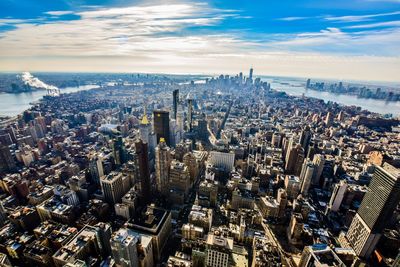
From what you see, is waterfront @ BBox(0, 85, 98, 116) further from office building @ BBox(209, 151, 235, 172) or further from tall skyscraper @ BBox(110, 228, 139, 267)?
tall skyscraper @ BBox(110, 228, 139, 267)

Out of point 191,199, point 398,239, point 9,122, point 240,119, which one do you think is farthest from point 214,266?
point 9,122

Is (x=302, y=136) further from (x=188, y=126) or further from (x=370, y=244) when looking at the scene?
(x=188, y=126)

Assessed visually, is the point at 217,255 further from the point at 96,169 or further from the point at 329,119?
the point at 329,119

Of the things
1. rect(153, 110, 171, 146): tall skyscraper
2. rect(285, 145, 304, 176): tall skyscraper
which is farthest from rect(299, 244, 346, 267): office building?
rect(153, 110, 171, 146): tall skyscraper

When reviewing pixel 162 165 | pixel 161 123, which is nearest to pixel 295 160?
pixel 162 165

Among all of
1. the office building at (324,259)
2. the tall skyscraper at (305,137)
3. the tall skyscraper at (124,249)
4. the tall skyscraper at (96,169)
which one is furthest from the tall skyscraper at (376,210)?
the tall skyscraper at (96,169)

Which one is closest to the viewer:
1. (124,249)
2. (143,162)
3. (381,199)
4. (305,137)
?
(124,249)
